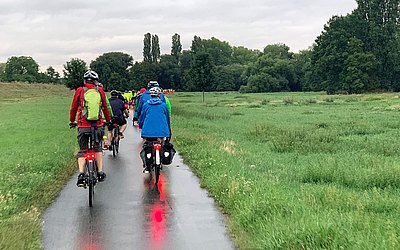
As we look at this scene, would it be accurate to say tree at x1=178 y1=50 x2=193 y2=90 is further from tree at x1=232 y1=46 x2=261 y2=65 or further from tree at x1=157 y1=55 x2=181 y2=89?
tree at x1=232 y1=46 x2=261 y2=65

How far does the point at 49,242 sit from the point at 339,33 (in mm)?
87662

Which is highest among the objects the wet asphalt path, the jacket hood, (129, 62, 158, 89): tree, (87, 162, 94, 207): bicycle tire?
(129, 62, 158, 89): tree

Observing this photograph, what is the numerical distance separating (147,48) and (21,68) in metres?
41.7

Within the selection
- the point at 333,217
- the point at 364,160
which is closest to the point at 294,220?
the point at 333,217

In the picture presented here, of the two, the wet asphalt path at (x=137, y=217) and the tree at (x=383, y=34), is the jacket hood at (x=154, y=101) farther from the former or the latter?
the tree at (x=383, y=34)

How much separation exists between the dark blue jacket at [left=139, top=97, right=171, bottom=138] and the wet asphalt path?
1101mm

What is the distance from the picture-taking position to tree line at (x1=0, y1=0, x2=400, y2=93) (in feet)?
261

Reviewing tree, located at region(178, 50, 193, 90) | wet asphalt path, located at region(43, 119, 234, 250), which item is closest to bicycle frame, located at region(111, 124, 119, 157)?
wet asphalt path, located at region(43, 119, 234, 250)

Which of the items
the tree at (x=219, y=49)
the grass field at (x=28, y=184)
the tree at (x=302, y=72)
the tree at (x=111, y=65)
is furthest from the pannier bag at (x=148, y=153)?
the tree at (x=219, y=49)

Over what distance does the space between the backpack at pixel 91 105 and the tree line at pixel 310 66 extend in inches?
2179

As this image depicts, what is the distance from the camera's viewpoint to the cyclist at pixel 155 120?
33.3 ft

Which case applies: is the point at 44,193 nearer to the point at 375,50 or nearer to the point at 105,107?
the point at 105,107

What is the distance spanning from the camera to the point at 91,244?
6.08m

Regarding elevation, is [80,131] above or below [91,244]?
above
